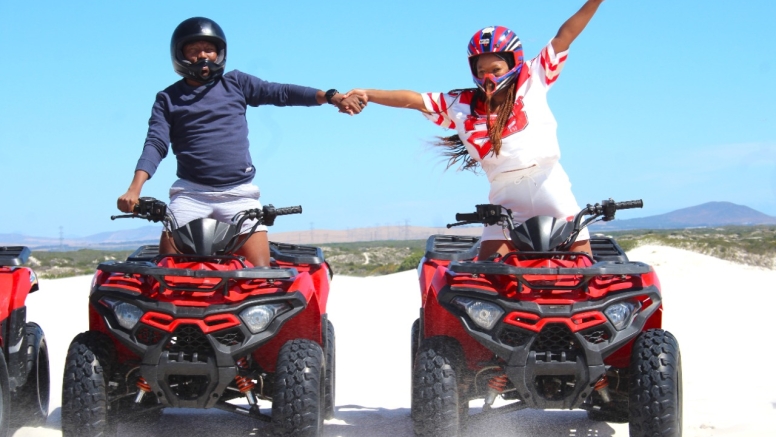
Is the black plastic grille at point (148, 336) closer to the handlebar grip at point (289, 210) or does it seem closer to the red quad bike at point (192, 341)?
the red quad bike at point (192, 341)

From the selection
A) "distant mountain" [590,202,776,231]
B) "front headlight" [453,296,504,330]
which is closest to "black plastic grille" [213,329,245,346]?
"front headlight" [453,296,504,330]

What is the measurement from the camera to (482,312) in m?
4.70

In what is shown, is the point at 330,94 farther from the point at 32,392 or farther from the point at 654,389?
the point at 654,389

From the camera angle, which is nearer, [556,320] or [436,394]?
[556,320]

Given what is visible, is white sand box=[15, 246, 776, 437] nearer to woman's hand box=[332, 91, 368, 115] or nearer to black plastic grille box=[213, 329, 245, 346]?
black plastic grille box=[213, 329, 245, 346]

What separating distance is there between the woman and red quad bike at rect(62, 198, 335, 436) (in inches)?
51.6

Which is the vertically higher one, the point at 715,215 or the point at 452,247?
the point at 715,215

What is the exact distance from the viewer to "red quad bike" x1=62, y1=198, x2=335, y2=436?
4.64 metres

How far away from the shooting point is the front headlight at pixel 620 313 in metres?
4.64

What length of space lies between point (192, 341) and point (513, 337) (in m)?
1.63

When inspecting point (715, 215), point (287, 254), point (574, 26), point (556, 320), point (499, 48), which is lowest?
point (556, 320)

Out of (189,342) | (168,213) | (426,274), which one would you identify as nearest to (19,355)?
(168,213)

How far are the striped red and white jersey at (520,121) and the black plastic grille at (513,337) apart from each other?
1.13m

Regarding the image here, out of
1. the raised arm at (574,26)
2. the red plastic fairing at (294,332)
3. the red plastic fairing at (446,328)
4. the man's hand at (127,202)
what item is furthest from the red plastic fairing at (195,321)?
the raised arm at (574,26)
